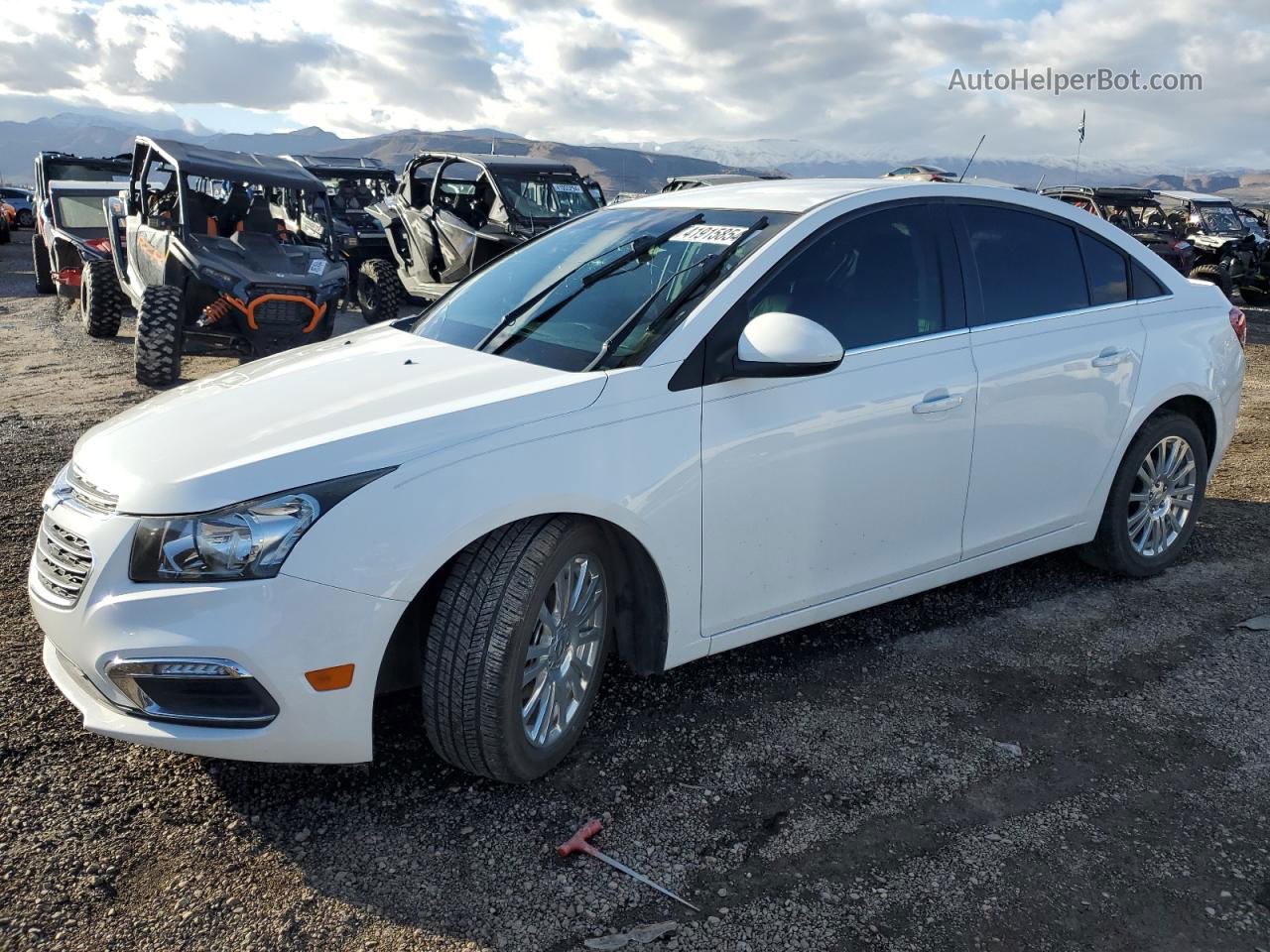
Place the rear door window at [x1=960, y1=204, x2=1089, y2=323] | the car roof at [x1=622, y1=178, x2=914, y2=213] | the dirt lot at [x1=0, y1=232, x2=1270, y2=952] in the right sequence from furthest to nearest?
the rear door window at [x1=960, y1=204, x2=1089, y2=323], the car roof at [x1=622, y1=178, x2=914, y2=213], the dirt lot at [x1=0, y1=232, x2=1270, y2=952]

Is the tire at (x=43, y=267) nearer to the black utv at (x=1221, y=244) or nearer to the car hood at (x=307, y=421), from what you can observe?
the car hood at (x=307, y=421)

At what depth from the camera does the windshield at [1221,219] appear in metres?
17.0

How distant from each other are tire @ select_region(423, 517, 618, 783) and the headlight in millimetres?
409

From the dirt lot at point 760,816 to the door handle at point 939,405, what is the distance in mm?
936

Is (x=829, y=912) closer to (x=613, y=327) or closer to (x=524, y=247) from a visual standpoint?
(x=613, y=327)

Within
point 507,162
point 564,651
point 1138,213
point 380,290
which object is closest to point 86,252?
point 380,290

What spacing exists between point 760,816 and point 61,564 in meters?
1.96

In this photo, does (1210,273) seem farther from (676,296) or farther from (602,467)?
(602,467)

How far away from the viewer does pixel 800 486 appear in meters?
3.18

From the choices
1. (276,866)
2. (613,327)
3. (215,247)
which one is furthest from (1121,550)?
(215,247)

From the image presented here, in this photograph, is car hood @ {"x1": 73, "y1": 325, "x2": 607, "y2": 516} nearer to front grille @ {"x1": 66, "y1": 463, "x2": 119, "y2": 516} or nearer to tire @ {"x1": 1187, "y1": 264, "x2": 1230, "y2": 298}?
front grille @ {"x1": 66, "y1": 463, "x2": 119, "y2": 516}

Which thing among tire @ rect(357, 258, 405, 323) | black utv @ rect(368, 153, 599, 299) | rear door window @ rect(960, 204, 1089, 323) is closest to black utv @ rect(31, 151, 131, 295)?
tire @ rect(357, 258, 405, 323)

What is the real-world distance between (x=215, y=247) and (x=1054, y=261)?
7641 mm

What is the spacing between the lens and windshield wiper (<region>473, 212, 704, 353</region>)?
11.2 feet
